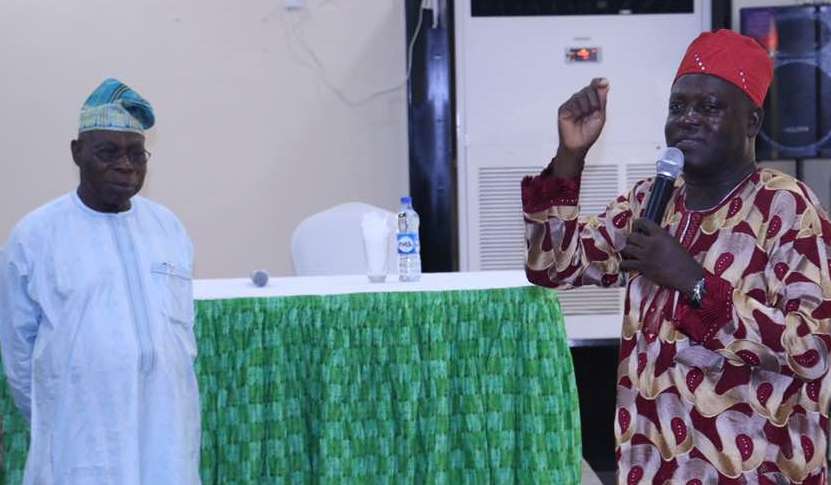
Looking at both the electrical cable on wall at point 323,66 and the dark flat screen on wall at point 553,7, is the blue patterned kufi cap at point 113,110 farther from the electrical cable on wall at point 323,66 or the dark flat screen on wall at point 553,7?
the electrical cable on wall at point 323,66

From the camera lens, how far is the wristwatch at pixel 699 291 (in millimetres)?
1410

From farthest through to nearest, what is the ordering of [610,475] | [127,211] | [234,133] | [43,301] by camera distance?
[234,133]
[610,475]
[127,211]
[43,301]

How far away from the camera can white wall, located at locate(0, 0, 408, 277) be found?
5.37 m

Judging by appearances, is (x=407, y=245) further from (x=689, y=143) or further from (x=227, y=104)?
(x=227, y=104)

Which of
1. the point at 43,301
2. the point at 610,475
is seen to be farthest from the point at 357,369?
the point at 610,475

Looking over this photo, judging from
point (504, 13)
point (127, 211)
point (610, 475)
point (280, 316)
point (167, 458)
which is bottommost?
point (610, 475)

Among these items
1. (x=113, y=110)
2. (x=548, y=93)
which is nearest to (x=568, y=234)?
(x=113, y=110)

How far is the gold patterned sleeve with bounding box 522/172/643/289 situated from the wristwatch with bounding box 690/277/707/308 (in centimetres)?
30

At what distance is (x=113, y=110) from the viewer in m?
2.55

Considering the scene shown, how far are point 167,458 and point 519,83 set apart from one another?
9.48ft

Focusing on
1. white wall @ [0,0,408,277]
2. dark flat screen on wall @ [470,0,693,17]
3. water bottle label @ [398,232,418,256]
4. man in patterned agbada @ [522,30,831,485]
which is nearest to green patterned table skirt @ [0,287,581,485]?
water bottle label @ [398,232,418,256]

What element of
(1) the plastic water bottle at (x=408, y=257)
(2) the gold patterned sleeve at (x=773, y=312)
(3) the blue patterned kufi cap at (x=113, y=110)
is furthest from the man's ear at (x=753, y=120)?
(1) the plastic water bottle at (x=408, y=257)

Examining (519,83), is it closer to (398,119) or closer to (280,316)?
(398,119)

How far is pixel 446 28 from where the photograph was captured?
15.9 ft
